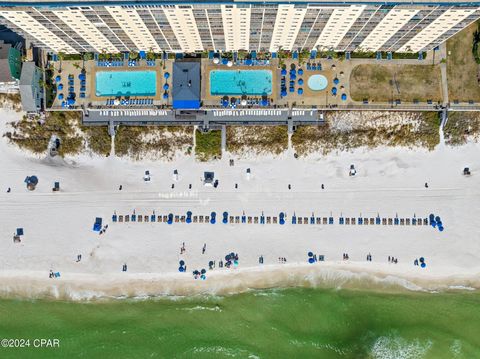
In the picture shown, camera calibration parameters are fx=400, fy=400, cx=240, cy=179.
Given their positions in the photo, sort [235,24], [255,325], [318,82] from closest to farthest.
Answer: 1. [235,24]
2. [318,82]
3. [255,325]

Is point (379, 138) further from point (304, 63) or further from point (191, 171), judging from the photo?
point (191, 171)

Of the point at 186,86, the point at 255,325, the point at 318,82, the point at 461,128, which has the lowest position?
the point at 255,325

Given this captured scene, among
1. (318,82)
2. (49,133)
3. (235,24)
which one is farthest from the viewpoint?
(49,133)

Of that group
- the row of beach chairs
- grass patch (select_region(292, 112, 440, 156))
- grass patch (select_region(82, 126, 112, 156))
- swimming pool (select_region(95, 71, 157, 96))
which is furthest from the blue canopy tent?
the row of beach chairs

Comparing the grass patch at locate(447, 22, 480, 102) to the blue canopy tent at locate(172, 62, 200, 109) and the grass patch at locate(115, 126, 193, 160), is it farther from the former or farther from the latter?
the grass patch at locate(115, 126, 193, 160)

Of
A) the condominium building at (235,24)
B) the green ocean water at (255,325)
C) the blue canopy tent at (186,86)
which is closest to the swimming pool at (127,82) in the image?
the condominium building at (235,24)

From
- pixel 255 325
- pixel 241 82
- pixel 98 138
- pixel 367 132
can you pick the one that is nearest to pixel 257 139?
pixel 241 82

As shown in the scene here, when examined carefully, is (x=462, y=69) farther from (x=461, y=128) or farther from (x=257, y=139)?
(x=257, y=139)
